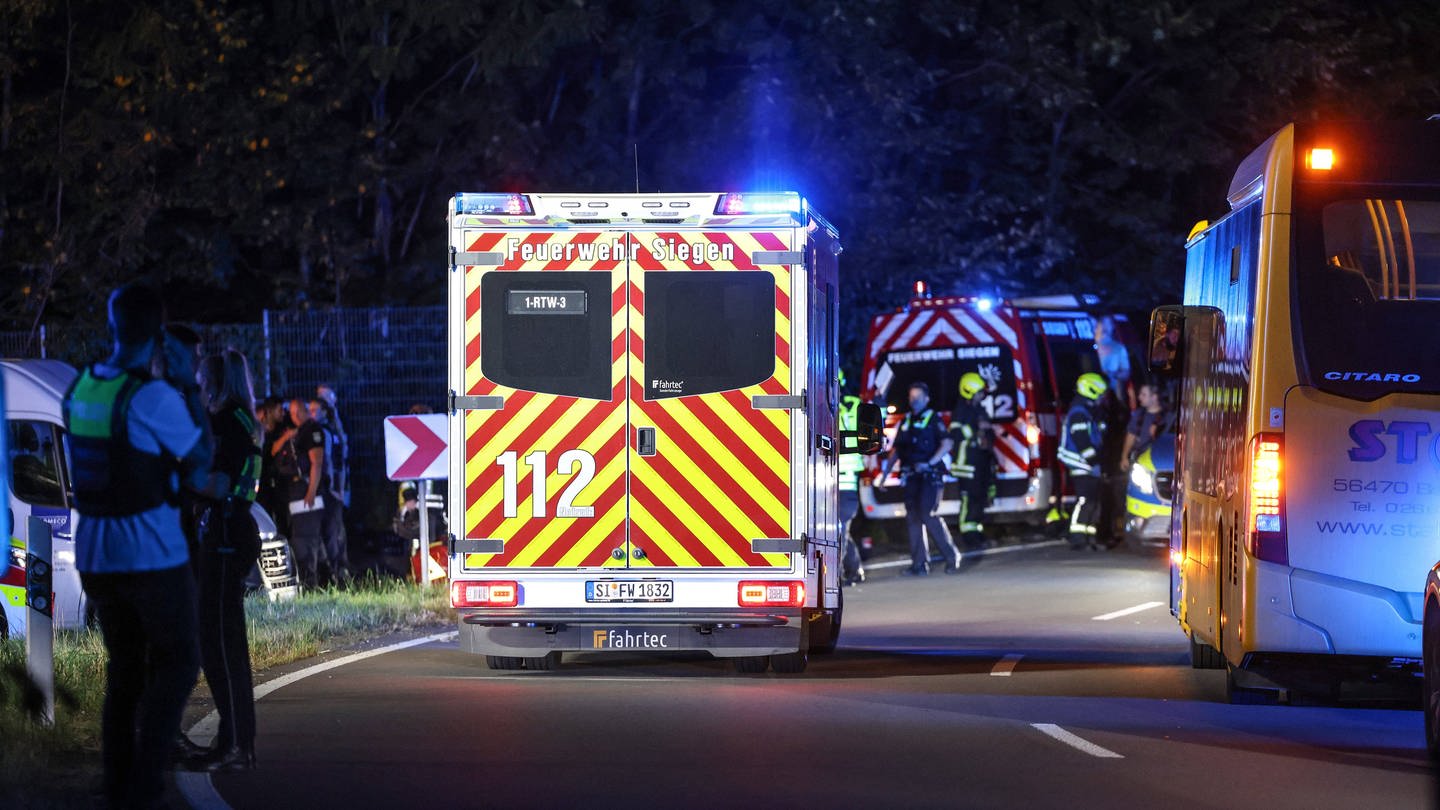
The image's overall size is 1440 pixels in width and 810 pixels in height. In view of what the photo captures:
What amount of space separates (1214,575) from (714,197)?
131 inches

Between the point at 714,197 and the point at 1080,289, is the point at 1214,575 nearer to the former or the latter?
the point at 714,197

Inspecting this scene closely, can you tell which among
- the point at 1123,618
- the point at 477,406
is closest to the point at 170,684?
the point at 477,406

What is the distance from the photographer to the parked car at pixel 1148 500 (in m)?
21.9

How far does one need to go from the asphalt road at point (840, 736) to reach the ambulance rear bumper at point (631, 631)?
0.22 meters

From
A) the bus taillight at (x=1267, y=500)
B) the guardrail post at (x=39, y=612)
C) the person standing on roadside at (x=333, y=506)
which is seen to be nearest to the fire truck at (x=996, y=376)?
the person standing on roadside at (x=333, y=506)

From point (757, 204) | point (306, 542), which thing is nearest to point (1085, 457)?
point (306, 542)

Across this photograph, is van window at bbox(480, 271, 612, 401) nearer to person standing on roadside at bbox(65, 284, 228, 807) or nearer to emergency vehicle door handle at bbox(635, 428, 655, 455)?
emergency vehicle door handle at bbox(635, 428, 655, 455)

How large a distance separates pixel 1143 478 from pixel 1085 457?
1324 mm

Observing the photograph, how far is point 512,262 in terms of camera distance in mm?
12688

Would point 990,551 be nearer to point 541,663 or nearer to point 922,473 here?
point 922,473

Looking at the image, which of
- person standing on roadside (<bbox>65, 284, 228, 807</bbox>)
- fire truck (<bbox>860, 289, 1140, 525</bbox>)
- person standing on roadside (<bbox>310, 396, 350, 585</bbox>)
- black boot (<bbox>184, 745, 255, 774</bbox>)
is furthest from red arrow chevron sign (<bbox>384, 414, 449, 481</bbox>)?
person standing on roadside (<bbox>65, 284, 228, 807</bbox>)

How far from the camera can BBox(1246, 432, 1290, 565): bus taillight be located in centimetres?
1087

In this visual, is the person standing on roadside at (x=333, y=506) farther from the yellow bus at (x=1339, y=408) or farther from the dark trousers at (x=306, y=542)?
the yellow bus at (x=1339, y=408)

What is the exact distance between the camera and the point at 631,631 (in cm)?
1265
